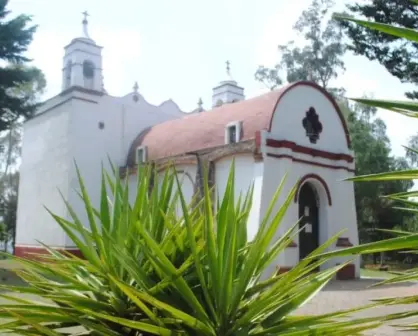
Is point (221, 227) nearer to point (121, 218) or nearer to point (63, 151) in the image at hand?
point (121, 218)

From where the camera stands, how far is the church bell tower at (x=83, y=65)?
21.4 m

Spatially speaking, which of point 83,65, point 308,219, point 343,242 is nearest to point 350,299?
point 308,219

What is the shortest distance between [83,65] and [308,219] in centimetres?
1139

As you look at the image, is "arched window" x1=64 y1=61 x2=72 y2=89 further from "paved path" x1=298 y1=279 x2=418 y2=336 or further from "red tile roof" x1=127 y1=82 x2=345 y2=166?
"paved path" x1=298 y1=279 x2=418 y2=336

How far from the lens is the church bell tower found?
21.4 metres

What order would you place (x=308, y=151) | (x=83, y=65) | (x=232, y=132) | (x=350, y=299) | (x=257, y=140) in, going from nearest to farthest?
(x=350, y=299)
(x=257, y=140)
(x=308, y=151)
(x=232, y=132)
(x=83, y=65)

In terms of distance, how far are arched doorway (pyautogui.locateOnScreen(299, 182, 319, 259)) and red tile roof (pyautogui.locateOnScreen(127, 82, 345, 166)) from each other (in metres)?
2.77

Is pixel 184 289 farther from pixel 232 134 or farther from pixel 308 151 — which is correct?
pixel 308 151

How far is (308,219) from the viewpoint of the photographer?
17078mm

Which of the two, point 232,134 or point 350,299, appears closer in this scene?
point 350,299

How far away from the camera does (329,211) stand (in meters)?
17.3

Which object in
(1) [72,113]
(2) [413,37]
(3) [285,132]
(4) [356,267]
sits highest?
(1) [72,113]

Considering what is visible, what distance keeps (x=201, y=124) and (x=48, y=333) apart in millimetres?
16700

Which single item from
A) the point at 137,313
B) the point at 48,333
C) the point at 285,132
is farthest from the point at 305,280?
the point at 285,132
